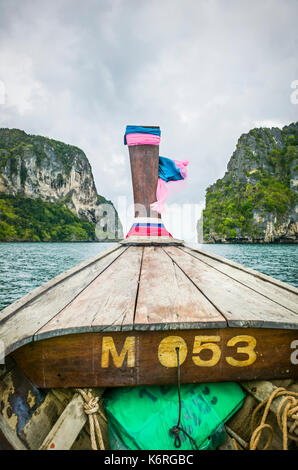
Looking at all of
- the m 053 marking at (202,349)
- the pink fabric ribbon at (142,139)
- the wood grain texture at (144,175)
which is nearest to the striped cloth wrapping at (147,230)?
the wood grain texture at (144,175)

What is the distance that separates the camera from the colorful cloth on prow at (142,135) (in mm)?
3320

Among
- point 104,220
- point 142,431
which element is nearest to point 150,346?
point 142,431

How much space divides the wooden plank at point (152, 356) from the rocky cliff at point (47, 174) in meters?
81.0

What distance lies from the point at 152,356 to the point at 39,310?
2.12ft

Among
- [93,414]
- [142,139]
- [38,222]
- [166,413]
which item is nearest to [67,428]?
[93,414]

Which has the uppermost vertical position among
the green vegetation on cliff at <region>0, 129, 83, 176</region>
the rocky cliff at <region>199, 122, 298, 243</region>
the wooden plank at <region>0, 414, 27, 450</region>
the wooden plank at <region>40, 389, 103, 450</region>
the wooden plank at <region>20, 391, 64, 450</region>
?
the green vegetation on cliff at <region>0, 129, 83, 176</region>

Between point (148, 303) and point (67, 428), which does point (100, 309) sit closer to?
point (148, 303)

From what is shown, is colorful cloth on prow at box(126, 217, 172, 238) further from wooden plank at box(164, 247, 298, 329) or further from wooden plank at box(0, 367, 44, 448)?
wooden plank at box(0, 367, 44, 448)

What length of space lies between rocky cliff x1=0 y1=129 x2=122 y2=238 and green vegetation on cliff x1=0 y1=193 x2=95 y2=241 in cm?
253

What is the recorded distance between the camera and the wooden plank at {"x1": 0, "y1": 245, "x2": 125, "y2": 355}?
2.71 feet

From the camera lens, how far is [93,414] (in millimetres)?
865

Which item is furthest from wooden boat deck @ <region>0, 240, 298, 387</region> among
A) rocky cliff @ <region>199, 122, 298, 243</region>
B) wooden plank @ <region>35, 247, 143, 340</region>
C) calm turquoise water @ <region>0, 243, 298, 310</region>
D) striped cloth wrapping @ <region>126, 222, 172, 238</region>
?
rocky cliff @ <region>199, 122, 298, 243</region>

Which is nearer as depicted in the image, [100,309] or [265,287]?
[100,309]
